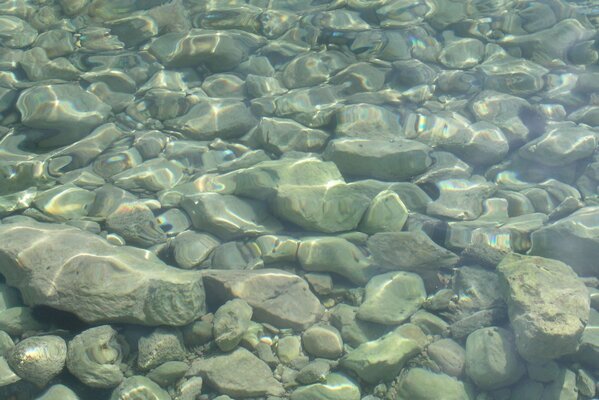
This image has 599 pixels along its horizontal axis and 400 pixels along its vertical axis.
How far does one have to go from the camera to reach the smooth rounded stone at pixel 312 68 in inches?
223

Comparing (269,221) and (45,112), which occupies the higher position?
(45,112)

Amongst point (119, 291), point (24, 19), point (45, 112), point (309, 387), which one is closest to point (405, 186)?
point (309, 387)

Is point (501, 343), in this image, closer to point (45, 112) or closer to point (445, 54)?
point (445, 54)

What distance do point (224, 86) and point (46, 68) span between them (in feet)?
5.67

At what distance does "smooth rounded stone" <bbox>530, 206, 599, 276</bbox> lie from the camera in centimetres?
378

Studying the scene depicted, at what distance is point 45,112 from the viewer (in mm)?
5105

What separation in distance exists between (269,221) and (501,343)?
1.79 meters

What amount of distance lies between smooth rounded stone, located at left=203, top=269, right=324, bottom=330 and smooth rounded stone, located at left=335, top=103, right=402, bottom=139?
1.63 m

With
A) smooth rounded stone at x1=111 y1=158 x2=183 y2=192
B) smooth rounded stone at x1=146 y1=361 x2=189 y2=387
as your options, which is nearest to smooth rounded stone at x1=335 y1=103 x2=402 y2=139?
smooth rounded stone at x1=111 y1=158 x2=183 y2=192

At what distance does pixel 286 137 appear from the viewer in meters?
4.95

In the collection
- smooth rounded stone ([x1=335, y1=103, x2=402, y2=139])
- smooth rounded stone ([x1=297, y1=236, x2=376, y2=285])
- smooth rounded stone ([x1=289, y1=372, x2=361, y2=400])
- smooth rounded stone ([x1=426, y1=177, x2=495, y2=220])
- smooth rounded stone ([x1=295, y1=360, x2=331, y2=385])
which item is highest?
smooth rounded stone ([x1=335, y1=103, x2=402, y2=139])

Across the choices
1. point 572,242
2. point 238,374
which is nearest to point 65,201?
point 238,374

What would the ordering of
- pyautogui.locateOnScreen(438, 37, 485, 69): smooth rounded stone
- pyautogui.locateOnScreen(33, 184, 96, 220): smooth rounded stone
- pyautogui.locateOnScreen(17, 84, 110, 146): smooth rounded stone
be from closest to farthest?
pyautogui.locateOnScreen(33, 184, 96, 220): smooth rounded stone
pyautogui.locateOnScreen(17, 84, 110, 146): smooth rounded stone
pyautogui.locateOnScreen(438, 37, 485, 69): smooth rounded stone

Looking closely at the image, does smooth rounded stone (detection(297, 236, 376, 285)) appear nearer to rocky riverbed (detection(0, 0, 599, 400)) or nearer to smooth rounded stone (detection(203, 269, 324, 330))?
rocky riverbed (detection(0, 0, 599, 400))
